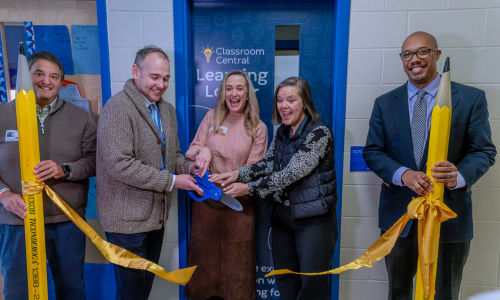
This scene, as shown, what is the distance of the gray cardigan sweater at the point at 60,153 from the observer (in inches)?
62.8

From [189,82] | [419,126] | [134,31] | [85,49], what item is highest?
[134,31]

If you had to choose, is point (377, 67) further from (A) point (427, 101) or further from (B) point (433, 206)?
(B) point (433, 206)

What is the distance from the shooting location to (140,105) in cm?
159

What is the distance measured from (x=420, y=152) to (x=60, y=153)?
1.93 m

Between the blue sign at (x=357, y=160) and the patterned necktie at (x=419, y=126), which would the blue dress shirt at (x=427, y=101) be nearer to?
the patterned necktie at (x=419, y=126)

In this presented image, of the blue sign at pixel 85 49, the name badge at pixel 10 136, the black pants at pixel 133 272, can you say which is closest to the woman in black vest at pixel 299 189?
the black pants at pixel 133 272

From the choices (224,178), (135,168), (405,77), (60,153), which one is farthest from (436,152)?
(60,153)

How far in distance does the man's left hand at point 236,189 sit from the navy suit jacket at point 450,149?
71 cm

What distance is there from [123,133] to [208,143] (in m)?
0.56

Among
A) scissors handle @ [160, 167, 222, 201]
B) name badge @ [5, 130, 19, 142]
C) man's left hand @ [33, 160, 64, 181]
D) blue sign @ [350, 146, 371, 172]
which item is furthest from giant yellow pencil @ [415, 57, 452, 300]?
name badge @ [5, 130, 19, 142]

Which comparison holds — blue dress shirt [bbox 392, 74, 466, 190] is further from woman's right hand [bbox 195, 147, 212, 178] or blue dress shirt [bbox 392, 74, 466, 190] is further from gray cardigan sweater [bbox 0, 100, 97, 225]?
gray cardigan sweater [bbox 0, 100, 97, 225]

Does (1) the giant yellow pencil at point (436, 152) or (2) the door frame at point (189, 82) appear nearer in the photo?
(1) the giant yellow pencil at point (436, 152)

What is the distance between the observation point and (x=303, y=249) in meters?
1.66

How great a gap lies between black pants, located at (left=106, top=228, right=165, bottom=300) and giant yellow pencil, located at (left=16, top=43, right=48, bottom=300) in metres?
0.33
